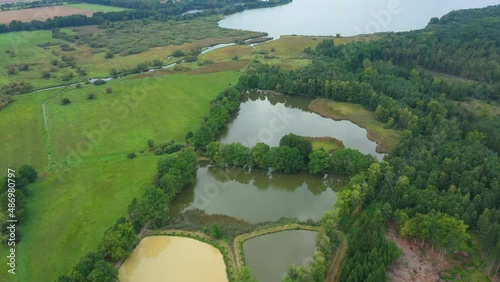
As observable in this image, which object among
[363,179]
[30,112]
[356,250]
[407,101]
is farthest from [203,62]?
[356,250]

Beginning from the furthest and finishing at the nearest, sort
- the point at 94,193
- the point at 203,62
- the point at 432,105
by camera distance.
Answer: the point at 203,62, the point at 432,105, the point at 94,193

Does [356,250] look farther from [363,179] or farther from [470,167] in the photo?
[470,167]

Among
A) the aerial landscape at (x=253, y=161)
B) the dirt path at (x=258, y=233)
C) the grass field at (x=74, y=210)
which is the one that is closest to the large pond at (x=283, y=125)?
the aerial landscape at (x=253, y=161)

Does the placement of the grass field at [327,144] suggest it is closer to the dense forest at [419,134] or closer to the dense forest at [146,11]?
the dense forest at [419,134]

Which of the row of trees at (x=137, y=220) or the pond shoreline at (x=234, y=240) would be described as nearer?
the row of trees at (x=137, y=220)

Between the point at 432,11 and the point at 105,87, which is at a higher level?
the point at 432,11

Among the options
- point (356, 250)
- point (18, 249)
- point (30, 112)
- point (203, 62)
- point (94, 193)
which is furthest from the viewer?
point (203, 62)
